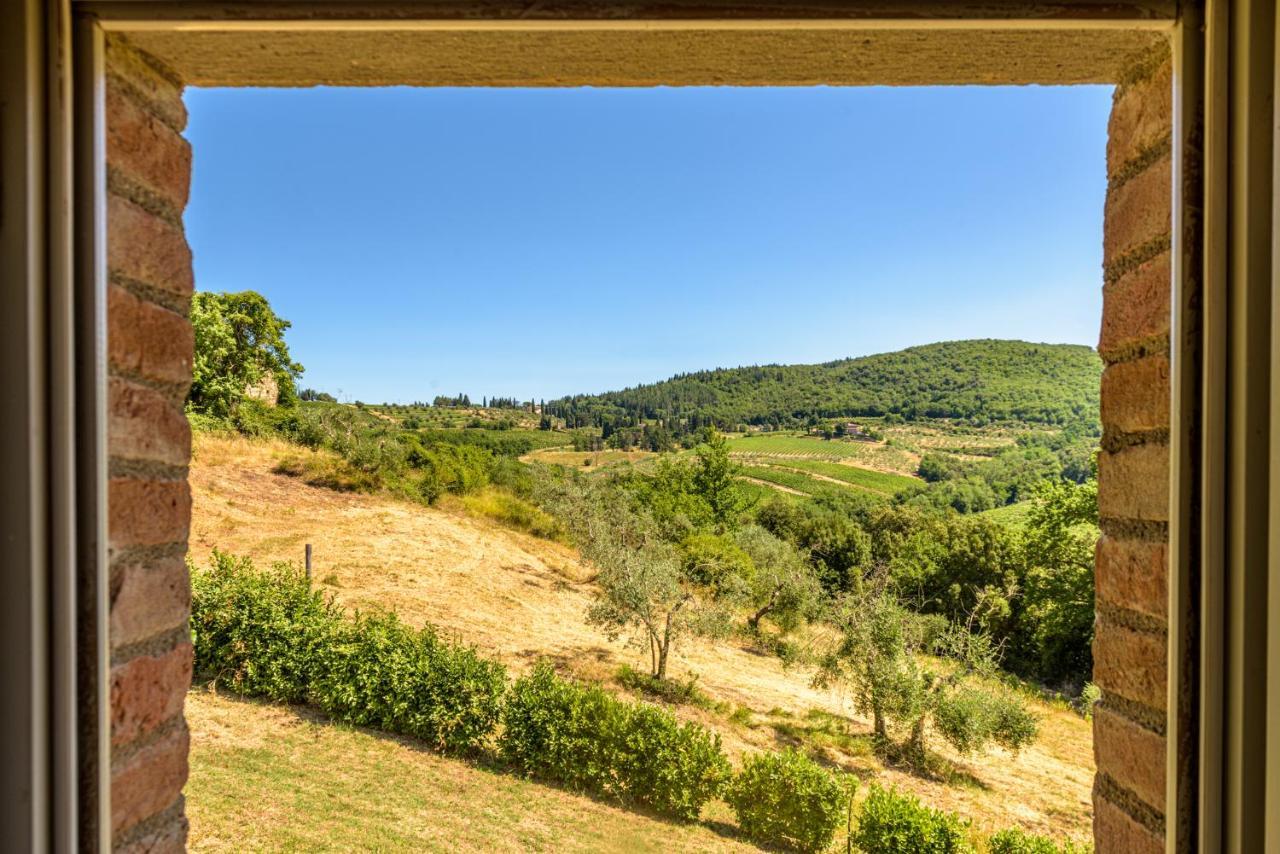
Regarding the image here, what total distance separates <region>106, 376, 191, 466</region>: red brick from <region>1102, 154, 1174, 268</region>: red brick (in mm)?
860

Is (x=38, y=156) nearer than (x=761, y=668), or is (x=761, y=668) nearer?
(x=38, y=156)

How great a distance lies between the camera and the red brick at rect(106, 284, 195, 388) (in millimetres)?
425

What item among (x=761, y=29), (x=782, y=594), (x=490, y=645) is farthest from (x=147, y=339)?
(x=782, y=594)

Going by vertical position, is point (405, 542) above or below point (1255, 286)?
below

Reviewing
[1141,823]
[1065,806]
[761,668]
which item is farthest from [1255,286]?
[761,668]

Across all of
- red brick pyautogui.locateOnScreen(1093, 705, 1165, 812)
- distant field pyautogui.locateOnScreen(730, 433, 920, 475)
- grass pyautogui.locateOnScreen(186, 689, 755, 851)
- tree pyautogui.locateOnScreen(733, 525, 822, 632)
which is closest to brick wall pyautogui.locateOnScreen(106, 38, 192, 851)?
red brick pyautogui.locateOnScreen(1093, 705, 1165, 812)

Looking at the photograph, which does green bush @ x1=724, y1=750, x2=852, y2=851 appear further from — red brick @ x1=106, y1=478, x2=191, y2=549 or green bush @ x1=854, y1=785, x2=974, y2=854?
red brick @ x1=106, y1=478, x2=191, y2=549

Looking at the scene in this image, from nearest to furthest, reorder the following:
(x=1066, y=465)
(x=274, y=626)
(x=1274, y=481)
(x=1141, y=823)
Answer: (x=1274, y=481) → (x=1141, y=823) → (x=274, y=626) → (x=1066, y=465)

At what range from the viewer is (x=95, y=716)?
0.38m

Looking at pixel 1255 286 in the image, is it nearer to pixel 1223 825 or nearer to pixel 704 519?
pixel 1223 825

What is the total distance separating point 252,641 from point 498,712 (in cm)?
239

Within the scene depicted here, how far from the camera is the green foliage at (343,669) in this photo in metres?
4.52

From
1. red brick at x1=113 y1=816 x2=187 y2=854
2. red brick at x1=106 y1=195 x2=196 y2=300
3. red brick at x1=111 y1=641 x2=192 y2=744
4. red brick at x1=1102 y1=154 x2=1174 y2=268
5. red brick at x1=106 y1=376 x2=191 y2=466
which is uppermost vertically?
red brick at x1=1102 y1=154 x2=1174 y2=268

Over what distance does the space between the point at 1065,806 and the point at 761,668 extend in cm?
342
